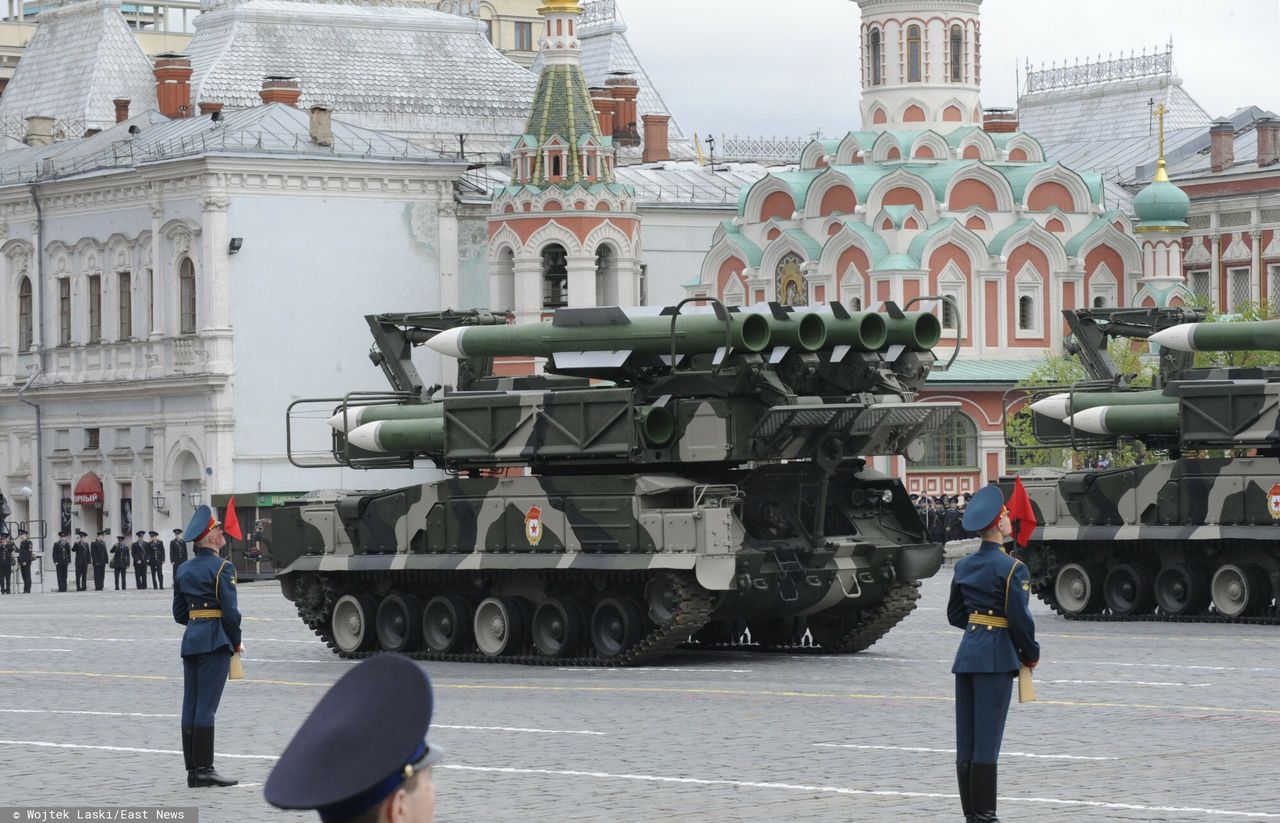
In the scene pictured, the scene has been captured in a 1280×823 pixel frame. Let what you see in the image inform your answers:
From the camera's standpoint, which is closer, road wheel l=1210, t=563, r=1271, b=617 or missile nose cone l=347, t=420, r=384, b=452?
missile nose cone l=347, t=420, r=384, b=452

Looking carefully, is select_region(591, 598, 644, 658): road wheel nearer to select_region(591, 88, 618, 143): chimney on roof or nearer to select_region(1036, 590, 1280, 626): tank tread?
select_region(1036, 590, 1280, 626): tank tread

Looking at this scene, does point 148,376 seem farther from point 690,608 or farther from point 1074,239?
point 690,608

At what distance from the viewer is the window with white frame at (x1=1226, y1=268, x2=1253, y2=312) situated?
220ft

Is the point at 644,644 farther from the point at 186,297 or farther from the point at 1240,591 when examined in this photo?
the point at 186,297

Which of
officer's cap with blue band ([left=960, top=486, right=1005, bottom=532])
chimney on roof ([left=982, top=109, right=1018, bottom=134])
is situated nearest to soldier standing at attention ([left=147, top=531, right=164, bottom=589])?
chimney on roof ([left=982, top=109, right=1018, bottom=134])

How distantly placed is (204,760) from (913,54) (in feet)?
166

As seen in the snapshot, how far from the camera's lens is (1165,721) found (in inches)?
628

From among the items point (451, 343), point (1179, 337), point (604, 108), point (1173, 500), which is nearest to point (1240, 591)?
point (1173, 500)

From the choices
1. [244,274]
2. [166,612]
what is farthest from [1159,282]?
[166,612]

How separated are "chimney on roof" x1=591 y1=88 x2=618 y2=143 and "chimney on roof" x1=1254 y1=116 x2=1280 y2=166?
1701 centimetres

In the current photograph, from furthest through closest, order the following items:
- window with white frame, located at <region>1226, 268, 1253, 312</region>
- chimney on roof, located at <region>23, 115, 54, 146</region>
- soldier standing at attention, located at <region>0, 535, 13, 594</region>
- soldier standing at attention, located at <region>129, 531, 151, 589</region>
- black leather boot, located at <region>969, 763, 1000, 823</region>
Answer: chimney on roof, located at <region>23, 115, 54, 146</region>
window with white frame, located at <region>1226, 268, 1253, 312</region>
soldier standing at attention, located at <region>129, 531, 151, 589</region>
soldier standing at attention, located at <region>0, 535, 13, 594</region>
black leather boot, located at <region>969, 763, 1000, 823</region>

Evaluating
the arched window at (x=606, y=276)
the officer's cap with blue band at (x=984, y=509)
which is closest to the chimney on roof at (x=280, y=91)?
the arched window at (x=606, y=276)

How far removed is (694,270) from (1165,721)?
49317 mm

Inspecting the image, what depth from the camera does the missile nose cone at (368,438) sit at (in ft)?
80.0
